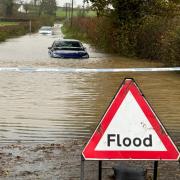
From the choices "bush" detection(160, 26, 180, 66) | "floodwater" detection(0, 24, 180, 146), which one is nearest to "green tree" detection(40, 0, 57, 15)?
"bush" detection(160, 26, 180, 66)

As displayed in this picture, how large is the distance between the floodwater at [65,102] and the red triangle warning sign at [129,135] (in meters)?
3.42

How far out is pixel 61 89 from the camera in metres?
15.9

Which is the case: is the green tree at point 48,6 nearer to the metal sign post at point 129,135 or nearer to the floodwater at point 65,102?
the floodwater at point 65,102

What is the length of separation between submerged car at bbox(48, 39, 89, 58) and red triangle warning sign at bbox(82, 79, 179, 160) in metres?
A: 23.0

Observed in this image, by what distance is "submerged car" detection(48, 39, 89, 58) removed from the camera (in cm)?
2817

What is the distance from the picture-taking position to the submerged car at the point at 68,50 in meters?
28.2

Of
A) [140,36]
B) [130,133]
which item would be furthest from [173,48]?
[130,133]

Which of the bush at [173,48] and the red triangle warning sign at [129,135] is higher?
the red triangle warning sign at [129,135]

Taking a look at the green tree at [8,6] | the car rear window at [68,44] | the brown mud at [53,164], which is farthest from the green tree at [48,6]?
the brown mud at [53,164]

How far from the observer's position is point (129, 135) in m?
5.16

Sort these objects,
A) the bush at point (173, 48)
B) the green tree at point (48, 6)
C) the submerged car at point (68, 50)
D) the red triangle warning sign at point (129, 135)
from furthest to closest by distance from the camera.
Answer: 1. the green tree at point (48, 6)
2. the submerged car at point (68, 50)
3. the bush at point (173, 48)
4. the red triangle warning sign at point (129, 135)

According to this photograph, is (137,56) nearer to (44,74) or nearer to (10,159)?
(44,74)

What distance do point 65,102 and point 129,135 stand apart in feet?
26.5

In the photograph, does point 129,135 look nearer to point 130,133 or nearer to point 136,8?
point 130,133
